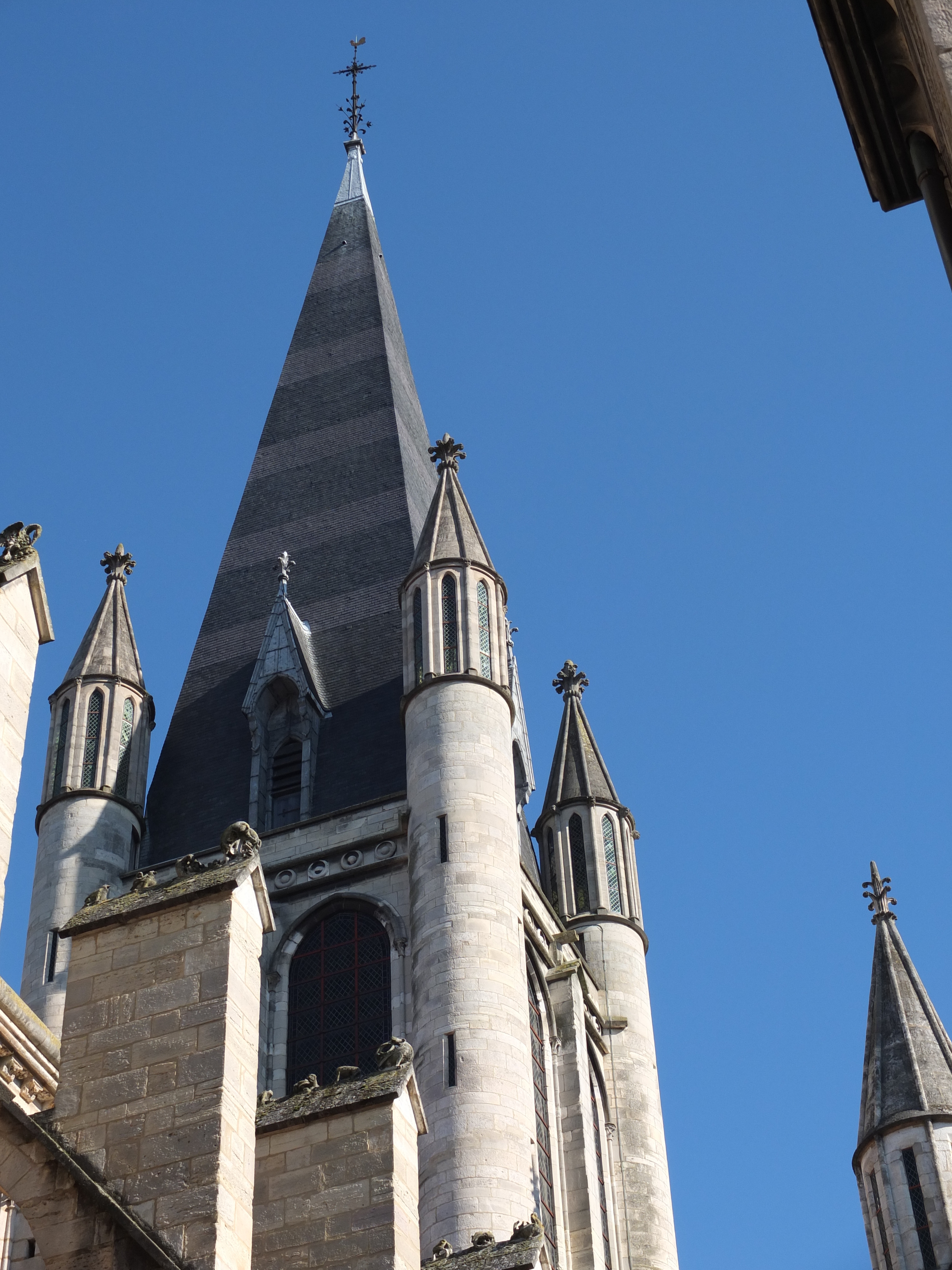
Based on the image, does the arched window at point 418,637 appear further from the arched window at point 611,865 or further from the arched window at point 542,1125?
the arched window at point 611,865

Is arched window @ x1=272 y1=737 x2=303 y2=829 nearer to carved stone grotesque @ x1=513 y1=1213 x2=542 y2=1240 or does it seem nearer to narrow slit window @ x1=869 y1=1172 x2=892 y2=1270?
narrow slit window @ x1=869 y1=1172 x2=892 y2=1270

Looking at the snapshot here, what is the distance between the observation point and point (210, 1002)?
10.6m

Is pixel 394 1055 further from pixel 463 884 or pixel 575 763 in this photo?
pixel 575 763

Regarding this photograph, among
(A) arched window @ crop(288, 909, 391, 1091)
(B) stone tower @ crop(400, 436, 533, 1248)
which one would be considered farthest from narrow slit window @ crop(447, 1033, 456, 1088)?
(A) arched window @ crop(288, 909, 391, 1091)

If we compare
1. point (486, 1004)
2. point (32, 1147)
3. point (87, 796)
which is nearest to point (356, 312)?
point (87, 796)

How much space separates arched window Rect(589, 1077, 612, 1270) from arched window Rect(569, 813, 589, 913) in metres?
3.39

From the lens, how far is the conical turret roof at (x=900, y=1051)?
87.3 feet

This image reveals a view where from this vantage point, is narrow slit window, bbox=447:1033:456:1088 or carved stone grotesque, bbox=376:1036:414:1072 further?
narrow slit window, bbox=447:1033:456:1088

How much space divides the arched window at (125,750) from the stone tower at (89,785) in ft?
0.05

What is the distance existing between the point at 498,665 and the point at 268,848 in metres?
3.88

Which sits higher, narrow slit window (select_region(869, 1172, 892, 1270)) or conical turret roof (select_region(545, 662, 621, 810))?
conical turret roof (select_region(545, 662, 621, 810))

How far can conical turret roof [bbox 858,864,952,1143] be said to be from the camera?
26.6 meters

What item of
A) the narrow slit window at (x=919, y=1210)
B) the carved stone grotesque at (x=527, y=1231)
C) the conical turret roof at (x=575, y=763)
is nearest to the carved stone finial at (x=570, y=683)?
the conical turret roof at (x=575, y=763)

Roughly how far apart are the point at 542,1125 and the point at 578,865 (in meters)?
6.72
